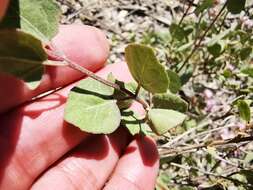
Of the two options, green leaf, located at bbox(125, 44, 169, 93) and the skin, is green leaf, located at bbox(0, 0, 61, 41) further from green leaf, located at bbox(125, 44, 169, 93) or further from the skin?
the skin

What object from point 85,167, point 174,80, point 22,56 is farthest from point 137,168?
point 22,56

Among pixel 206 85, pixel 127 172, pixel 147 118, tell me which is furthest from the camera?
pixel 206 85

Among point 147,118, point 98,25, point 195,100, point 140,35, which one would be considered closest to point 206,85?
point 195,100

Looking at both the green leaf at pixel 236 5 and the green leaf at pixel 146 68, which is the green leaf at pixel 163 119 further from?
the green leaf at pixel 236 5

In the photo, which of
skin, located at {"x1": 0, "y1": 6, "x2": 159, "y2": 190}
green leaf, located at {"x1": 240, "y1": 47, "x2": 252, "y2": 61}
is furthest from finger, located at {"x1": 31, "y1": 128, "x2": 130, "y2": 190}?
green leaf, located at {"x1": 240, "y1": 47, "x2": 252, "y2": 61}

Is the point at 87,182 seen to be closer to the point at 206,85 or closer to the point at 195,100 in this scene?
the point at 195,100

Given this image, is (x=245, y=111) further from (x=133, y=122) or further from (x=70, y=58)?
(x=70, y=58)

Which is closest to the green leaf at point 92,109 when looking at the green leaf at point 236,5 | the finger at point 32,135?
the finger at point 32,135
